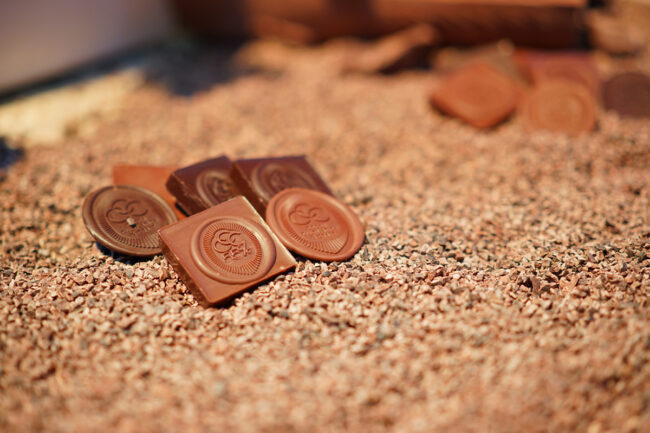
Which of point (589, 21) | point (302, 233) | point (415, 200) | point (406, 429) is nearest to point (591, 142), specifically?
point (415, 200)

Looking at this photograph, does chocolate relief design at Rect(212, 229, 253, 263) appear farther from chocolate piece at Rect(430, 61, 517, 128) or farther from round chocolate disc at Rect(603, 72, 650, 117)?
round chocolate disc at Rect(603, 72, 650, 117)

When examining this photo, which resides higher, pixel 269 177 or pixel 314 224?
pixel 269 177

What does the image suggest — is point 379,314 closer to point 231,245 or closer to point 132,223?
point 231,245

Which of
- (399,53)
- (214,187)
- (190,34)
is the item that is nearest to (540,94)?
(399,53)

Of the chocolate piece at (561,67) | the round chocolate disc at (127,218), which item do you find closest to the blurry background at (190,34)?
the chocolate piece at (561,67)

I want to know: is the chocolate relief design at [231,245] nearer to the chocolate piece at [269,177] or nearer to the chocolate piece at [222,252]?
the chocolate piece at [222,252]

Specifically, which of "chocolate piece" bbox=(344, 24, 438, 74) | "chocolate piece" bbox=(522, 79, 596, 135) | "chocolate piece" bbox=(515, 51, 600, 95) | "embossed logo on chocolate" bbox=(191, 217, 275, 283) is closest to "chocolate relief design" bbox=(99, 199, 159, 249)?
"embossed logo on chocolate" bbox=(191, 217, 275, 283)

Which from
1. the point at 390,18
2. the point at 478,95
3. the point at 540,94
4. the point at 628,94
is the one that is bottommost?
the point at 478,95

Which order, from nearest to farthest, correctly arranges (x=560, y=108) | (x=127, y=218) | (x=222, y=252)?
(x=222, y=252) → (x=127, y=218) → (x=560, y=108)
